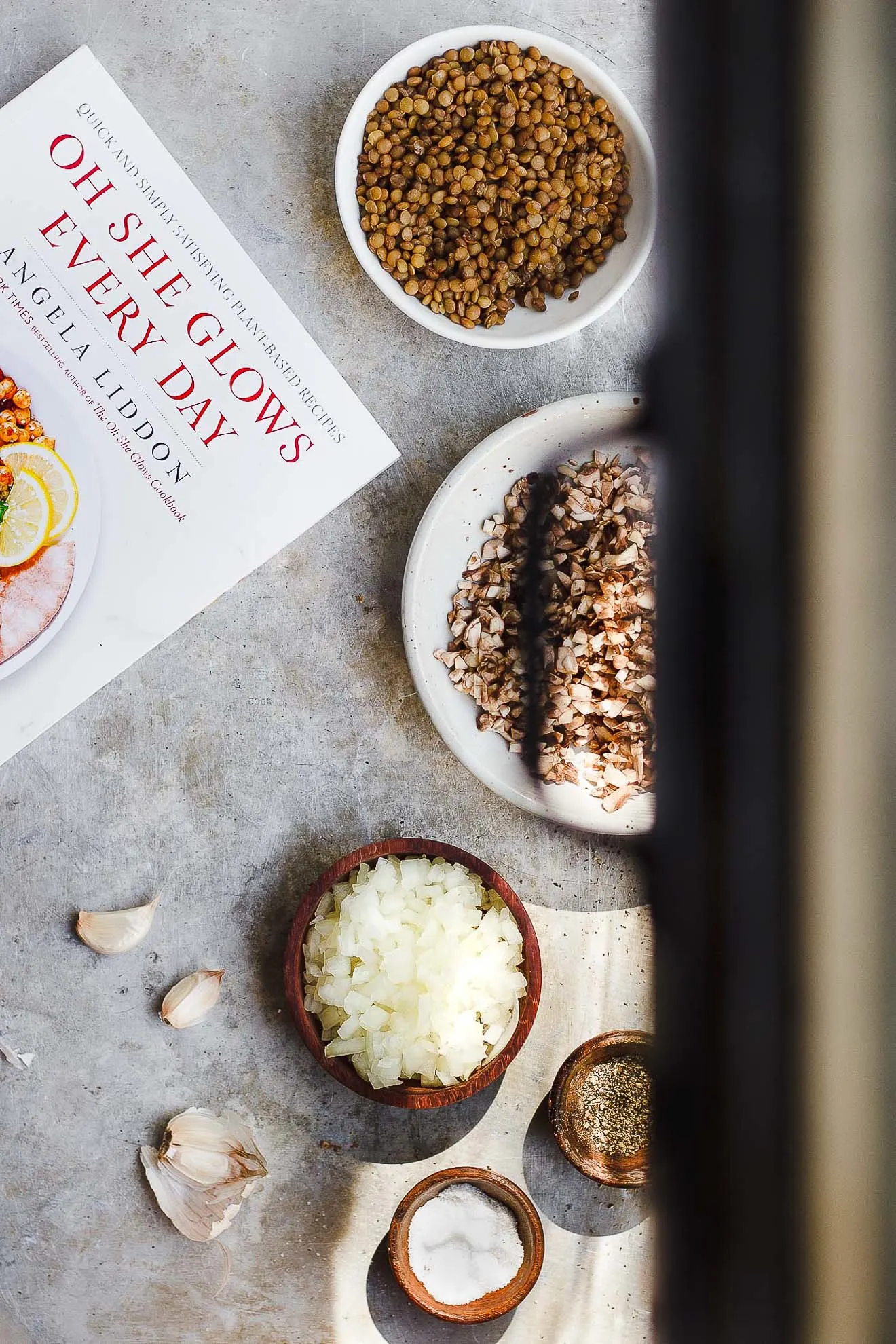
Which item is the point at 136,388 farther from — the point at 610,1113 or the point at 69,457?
the point at 610,1113

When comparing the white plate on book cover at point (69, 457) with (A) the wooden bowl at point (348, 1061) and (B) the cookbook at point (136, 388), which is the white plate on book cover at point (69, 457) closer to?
(B) the cookbook at point (136, 388)

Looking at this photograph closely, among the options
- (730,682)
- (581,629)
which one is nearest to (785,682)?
(730,682)

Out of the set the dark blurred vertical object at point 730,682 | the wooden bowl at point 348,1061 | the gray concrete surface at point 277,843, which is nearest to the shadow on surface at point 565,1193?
the gray concrete surface at point 277,843

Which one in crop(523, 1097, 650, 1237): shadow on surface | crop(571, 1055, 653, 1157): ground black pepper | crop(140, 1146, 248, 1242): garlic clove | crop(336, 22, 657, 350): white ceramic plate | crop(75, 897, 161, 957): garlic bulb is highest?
crop(336, 22, 657, 350): white ceramic plate

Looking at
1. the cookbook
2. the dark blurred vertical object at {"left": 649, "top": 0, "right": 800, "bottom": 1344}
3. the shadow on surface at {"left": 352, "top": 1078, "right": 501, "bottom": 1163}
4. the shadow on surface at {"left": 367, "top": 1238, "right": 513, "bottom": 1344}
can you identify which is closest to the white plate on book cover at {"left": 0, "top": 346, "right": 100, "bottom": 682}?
the cookbook

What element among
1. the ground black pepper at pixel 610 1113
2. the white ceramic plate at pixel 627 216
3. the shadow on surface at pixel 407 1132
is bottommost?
the ground black pepper at pixel 610 1113

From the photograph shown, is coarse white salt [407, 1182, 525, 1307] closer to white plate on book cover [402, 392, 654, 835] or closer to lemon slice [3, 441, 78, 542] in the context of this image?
white plate on book cover [402, 392, 654, 835]
